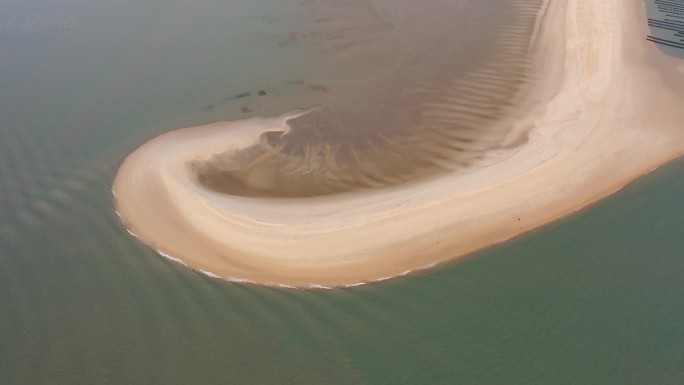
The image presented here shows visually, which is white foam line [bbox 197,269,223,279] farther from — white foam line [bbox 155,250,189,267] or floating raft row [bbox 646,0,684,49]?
floating raft row [bbox 646,0,684,49]

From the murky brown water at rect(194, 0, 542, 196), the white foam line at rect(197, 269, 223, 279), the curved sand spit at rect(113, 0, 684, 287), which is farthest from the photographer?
the murky brown water at rect(194, 0, 542, 196)

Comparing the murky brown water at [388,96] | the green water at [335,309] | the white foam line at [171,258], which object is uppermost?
the murky brown water at [388,96]

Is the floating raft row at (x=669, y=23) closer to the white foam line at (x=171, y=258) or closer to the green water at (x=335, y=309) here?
the green water at (x=335, y=309)

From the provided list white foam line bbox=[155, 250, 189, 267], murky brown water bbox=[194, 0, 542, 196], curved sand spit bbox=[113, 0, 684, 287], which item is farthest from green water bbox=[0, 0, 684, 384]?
murky brown water bbox=[194, 0, 542, 196]

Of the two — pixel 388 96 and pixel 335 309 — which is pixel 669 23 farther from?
pixel 335 309

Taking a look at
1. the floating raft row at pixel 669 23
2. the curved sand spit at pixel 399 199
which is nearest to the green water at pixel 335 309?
the curved sand spit at pixel 399 199

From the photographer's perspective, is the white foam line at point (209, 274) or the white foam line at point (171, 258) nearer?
the white foam line at point (209, 274)

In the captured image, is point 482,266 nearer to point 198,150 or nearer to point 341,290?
point 341,290

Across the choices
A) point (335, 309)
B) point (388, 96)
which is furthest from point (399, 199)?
point (388, 96)
